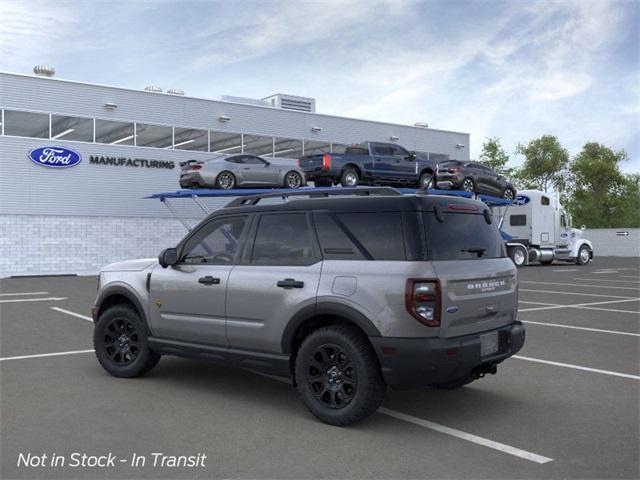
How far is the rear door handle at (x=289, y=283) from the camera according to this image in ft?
17.6

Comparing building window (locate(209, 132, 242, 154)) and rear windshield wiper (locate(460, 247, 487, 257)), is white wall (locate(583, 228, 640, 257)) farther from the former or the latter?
rear windshield wiper (locate(460, 247, 487, 257))

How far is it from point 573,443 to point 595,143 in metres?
73.1

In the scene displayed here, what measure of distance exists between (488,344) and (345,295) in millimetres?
1256

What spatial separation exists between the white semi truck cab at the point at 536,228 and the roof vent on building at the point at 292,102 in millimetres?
12073

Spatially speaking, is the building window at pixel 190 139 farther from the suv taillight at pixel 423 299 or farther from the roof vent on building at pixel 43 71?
the suv taillight at pixel 423 299

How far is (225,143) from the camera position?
3128cm

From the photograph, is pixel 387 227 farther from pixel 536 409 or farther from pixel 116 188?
pixel 116 188

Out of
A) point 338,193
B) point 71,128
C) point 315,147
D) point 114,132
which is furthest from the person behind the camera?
point 315,147

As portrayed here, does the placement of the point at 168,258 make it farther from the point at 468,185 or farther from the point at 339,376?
the point at 468,185

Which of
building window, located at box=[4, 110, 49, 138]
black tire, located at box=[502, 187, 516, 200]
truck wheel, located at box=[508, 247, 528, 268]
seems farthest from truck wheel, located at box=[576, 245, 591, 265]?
building window, located at box=[4, 110, 49, 138]

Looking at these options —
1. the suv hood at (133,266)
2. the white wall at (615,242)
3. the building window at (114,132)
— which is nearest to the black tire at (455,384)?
the suv hood at (133,266)

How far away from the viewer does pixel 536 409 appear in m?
5.56

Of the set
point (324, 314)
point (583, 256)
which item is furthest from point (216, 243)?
point (583, 256)

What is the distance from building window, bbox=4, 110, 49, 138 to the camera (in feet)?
83.9
